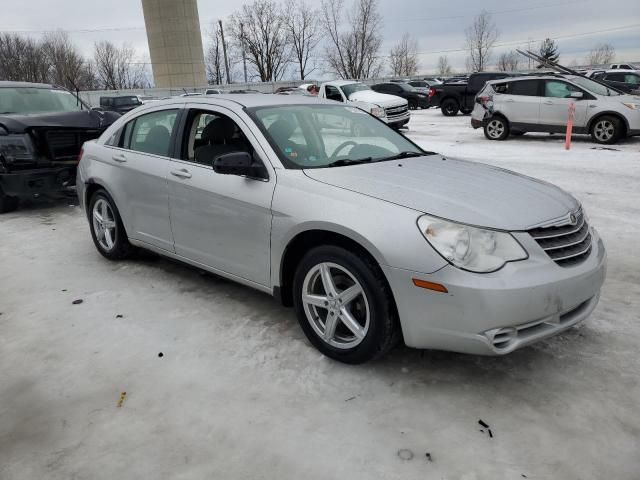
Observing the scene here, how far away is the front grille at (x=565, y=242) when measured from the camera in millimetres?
2758

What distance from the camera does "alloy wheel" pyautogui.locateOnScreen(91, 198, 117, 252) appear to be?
502 cm

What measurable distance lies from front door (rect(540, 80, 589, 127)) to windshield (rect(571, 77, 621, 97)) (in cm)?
27

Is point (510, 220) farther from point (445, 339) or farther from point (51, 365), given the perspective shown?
point (51, 365)

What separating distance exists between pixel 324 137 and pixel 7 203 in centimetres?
589

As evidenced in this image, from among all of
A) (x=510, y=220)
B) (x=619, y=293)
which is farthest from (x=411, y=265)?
(x=619, y=293)

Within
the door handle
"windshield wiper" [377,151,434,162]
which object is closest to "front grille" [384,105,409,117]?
"windshield wiper" [377,151,434,162]

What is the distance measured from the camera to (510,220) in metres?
2.75

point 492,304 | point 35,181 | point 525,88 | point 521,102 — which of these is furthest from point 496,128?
point 492,304

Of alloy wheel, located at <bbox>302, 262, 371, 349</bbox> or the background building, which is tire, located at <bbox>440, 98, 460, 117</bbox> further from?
the background building

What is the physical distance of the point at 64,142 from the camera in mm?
7523

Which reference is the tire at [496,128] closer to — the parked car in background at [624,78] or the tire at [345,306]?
the parked car in background at [624,78]

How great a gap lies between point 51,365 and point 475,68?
266 ft

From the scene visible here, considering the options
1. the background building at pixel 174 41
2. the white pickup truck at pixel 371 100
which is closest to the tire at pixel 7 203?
the white pickup truck at pixel 371 100

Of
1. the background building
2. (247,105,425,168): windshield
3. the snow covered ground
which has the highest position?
the background building
